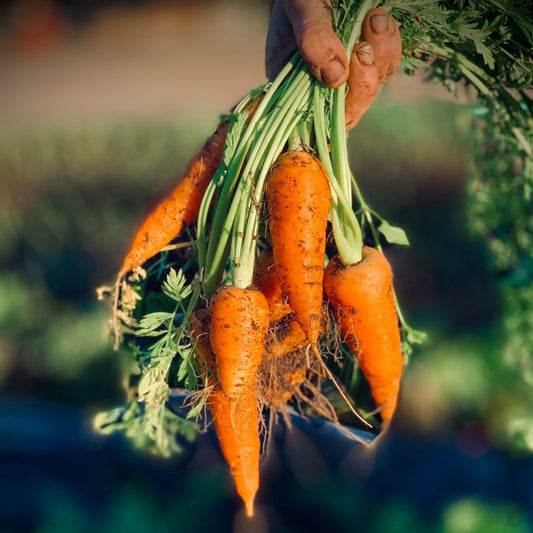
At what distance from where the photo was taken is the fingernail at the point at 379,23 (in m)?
1.05

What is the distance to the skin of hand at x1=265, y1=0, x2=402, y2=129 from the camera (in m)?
1.02

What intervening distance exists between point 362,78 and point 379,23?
0.35 ft

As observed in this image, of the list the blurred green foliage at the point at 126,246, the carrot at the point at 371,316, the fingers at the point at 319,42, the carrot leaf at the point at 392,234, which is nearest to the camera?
the fingers at the point at 319,42

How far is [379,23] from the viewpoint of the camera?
3.44ft

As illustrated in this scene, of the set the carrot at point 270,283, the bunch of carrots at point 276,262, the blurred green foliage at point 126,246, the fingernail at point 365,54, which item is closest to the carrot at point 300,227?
the bunch of carrots at point 276,262

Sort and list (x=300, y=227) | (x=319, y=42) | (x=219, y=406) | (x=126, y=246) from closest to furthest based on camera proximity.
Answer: (x=319, y=42) < (x=300, y=227) < (x=219, y=406) < (x=126, y=246)

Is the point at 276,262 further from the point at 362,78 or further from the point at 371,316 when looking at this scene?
the point at 362,78

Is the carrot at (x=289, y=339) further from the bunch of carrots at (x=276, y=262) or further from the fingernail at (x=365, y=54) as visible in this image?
the fingernail at (x=365, y=54)

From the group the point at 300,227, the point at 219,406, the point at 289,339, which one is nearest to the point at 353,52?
the point at 300,227

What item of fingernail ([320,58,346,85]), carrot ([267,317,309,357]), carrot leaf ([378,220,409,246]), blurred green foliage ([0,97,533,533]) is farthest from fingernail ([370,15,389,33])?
blurred green foliage ([0,97,533,533])

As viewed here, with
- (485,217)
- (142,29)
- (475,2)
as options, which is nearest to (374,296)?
(475,2)

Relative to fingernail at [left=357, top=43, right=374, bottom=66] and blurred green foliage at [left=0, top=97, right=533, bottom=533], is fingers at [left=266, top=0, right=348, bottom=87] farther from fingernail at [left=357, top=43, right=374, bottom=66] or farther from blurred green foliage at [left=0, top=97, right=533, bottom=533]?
blurred green foliage at [left=0, top=97, right=533, bottom=533]

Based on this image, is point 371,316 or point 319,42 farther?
point 371,316

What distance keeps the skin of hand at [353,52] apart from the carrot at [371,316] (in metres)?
0.34
